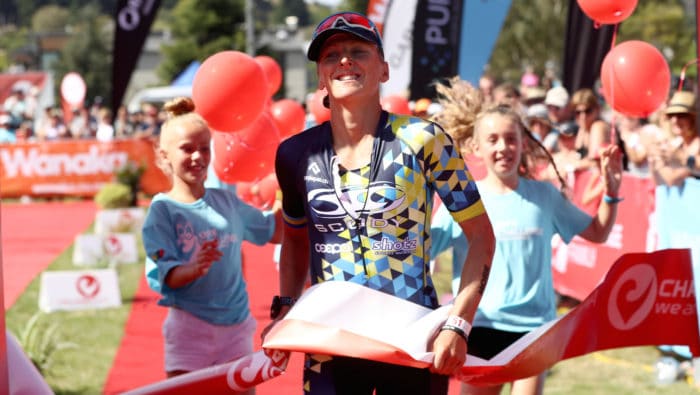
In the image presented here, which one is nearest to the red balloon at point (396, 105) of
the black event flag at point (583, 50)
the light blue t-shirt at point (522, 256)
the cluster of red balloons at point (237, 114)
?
the cluster of red balloons at point (237, 114)

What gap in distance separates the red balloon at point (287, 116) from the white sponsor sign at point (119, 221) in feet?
28.2

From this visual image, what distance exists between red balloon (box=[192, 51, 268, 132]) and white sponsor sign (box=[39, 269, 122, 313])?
16.1 ft

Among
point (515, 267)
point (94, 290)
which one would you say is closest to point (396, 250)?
point (515, 267)

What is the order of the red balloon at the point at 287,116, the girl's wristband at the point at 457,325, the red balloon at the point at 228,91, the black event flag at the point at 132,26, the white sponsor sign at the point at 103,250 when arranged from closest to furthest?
1. the girl's wristband at the point at 457,325
2. the red balloon at the point at 228,91
3. the red balloon at the point at 287,116
4. the white sponsor sign at the point at 103,250
5. the black event flag at the point at 132,26

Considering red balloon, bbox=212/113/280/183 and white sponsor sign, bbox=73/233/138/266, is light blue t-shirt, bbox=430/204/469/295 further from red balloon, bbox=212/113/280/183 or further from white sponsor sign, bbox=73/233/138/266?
white sponsor sign, bbox=73/233/138/266

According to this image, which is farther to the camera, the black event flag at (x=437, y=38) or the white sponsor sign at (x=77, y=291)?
the black event flag at (x=437, y=38)

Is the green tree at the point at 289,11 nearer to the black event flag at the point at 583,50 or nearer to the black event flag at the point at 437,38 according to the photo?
the black event flag at the point at 583,50

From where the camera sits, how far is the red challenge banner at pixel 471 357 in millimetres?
3275

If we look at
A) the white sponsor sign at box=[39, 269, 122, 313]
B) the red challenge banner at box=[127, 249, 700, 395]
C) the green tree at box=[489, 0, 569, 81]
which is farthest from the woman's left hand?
the green tree at box=[489, 0, 569, 81]

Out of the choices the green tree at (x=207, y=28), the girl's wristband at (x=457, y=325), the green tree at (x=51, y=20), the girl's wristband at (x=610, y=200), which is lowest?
the girl's wristband at (x=457, y=325)

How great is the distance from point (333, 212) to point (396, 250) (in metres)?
0.24

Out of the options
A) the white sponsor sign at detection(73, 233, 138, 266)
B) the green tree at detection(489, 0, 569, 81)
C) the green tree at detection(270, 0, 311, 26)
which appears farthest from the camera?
the green tree at detection(270, 0, 311, 26)

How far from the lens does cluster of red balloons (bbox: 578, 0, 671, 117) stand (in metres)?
6.06

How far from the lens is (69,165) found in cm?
2264
